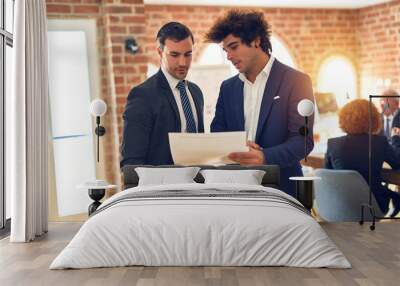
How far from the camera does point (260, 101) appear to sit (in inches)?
287

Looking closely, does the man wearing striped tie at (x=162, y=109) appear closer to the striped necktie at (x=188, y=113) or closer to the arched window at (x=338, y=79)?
the striped necktie at (x=188, y=113)

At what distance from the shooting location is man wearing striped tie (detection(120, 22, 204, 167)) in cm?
729

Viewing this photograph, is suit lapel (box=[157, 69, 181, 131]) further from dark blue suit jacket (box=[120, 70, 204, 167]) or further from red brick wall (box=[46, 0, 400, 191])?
red brick wall (box=[46, 0, 400, 191])

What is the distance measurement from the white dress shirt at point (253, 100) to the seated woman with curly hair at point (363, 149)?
3.24 ft

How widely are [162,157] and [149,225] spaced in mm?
2507

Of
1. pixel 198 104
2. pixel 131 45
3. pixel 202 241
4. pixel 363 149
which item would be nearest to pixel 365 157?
pixel 363 149

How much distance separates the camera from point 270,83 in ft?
24.1

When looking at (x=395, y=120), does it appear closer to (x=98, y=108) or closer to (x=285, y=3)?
(x=285, y=3)

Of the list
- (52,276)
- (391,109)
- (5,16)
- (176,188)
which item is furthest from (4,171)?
(391,109)

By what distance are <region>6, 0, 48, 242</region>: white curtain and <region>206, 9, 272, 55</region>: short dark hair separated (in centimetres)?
214

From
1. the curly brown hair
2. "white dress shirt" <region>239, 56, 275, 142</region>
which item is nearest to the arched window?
the curly brown hair

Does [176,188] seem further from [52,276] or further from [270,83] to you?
[270,83]

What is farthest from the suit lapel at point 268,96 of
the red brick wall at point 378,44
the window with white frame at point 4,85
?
the window with white frame at point 4,85

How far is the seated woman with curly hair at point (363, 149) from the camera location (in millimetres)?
7293
